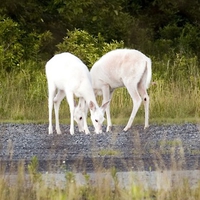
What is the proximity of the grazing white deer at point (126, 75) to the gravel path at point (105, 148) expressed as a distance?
1.74 feet

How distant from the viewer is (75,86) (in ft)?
48.4

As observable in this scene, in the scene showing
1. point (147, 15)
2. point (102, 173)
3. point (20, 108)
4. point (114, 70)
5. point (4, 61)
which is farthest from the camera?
point (147, 15)

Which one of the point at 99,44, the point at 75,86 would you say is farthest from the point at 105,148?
the point at 99,44

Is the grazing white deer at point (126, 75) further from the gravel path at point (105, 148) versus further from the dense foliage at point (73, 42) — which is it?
the dense foliage at point (73, 42)

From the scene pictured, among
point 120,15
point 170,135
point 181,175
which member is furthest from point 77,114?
point 120,15

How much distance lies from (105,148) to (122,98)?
6.45m

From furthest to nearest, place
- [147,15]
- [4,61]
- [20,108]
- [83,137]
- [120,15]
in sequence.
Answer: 1. [147,15]
2. [120,15]
3. [4,61]
4. [20,108]
5. [83,137]

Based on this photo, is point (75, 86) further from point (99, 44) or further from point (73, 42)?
point (99, 44)

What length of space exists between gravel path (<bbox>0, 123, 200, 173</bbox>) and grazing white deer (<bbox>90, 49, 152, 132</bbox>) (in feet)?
1.74

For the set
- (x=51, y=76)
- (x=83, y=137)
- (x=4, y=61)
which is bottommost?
(x=83, y=137)

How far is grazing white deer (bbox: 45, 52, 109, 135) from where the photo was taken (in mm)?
14578

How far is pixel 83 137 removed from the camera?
13.8 m

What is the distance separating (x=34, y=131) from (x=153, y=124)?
7.81ft

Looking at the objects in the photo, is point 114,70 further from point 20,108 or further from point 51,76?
point 20,108
